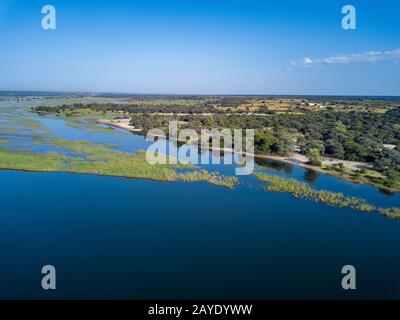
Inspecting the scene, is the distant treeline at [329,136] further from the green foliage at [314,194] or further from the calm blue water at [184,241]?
the calm blue water at [184,241]

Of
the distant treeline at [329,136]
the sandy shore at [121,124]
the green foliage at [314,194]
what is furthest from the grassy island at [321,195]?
the sandy shore at [121,124]

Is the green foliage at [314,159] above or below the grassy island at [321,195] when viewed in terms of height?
above

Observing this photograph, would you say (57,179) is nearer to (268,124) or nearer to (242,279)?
(242,279)

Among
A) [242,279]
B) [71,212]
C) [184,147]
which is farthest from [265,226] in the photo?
[184,147]

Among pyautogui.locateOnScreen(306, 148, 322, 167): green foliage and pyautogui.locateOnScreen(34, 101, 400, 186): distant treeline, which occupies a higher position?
pyautogui.locateOnScreen(34, 101, 400, 186): distant treeline

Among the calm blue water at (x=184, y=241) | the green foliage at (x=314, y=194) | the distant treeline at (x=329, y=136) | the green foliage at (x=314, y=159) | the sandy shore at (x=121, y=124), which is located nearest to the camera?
the calm blue water at (x=184, y=241)

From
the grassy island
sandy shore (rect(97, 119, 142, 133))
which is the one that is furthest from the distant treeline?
the grassy island

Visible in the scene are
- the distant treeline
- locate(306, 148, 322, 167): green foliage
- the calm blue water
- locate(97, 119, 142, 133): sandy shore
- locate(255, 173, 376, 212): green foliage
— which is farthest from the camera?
locate(97, 119, 142, 133): sandy shore

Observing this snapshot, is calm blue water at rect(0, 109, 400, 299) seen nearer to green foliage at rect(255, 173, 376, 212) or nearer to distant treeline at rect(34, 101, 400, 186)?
green foliage at rect(255, 173, 376, 212)
